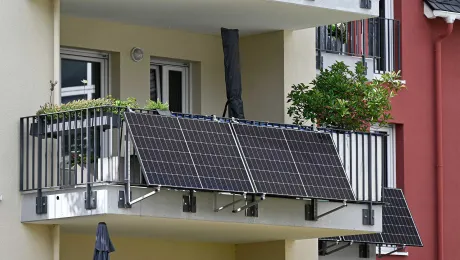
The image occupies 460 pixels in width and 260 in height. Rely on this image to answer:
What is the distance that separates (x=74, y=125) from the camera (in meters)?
21.6

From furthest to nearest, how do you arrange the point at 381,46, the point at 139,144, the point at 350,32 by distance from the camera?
1. the point at 381,46
2. the point at 350,32
3. the point at 139,144

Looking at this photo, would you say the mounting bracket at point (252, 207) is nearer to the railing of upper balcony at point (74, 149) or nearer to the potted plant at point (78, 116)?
the railing of upper balcony at point (74, 149)

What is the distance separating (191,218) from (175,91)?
427cm

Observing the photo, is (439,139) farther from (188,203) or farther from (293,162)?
(188,203)

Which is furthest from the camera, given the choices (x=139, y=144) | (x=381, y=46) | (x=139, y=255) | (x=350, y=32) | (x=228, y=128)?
(x=381, y=46)

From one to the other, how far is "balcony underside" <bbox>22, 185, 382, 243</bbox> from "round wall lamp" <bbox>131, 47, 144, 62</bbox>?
279 cm

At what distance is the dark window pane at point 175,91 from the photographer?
25.8m

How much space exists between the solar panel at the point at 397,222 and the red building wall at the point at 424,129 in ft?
9.45

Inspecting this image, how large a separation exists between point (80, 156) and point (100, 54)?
12.1 feet

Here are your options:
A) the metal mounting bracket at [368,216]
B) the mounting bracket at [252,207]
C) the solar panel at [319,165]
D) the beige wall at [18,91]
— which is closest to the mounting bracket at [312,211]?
the solar panel at [319,165]

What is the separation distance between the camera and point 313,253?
25.8 m

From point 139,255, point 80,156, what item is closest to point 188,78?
point 139,255

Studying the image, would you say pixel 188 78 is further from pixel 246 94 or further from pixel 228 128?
pixel 228 128

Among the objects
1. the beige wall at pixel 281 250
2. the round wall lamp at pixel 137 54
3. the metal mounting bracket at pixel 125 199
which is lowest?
the beige wall at pixel 281 250
